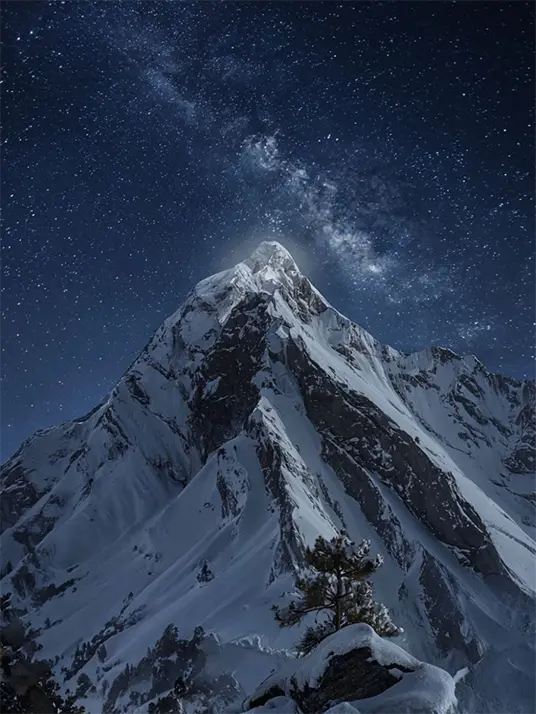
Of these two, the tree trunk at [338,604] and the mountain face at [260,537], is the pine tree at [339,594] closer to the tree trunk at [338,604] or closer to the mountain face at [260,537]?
the tree trunk at [338,604]

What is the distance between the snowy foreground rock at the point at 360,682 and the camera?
9188mm

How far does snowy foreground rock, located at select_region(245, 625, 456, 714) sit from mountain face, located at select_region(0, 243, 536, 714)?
230ft

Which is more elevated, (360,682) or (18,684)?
(18,684)

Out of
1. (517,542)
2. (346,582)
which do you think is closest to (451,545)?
(517,542)

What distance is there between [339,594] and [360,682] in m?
8.10

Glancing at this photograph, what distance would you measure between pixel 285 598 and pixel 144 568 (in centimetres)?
6518

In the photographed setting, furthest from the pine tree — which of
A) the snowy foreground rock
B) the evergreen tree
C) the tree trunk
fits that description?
the evergreen tree

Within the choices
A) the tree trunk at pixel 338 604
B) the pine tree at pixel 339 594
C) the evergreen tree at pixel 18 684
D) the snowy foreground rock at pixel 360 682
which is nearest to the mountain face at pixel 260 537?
the evergreen tree at pixel 18 684

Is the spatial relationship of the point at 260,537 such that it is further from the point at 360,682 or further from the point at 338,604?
the point at 360,682

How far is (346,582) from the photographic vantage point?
740 inches

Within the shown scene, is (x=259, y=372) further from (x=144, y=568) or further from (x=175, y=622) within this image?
(x=175, y=622)

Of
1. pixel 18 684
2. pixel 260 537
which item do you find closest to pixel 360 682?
pixel 18 684

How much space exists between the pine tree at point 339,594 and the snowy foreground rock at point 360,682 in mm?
5967

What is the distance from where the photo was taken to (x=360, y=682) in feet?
34.1
